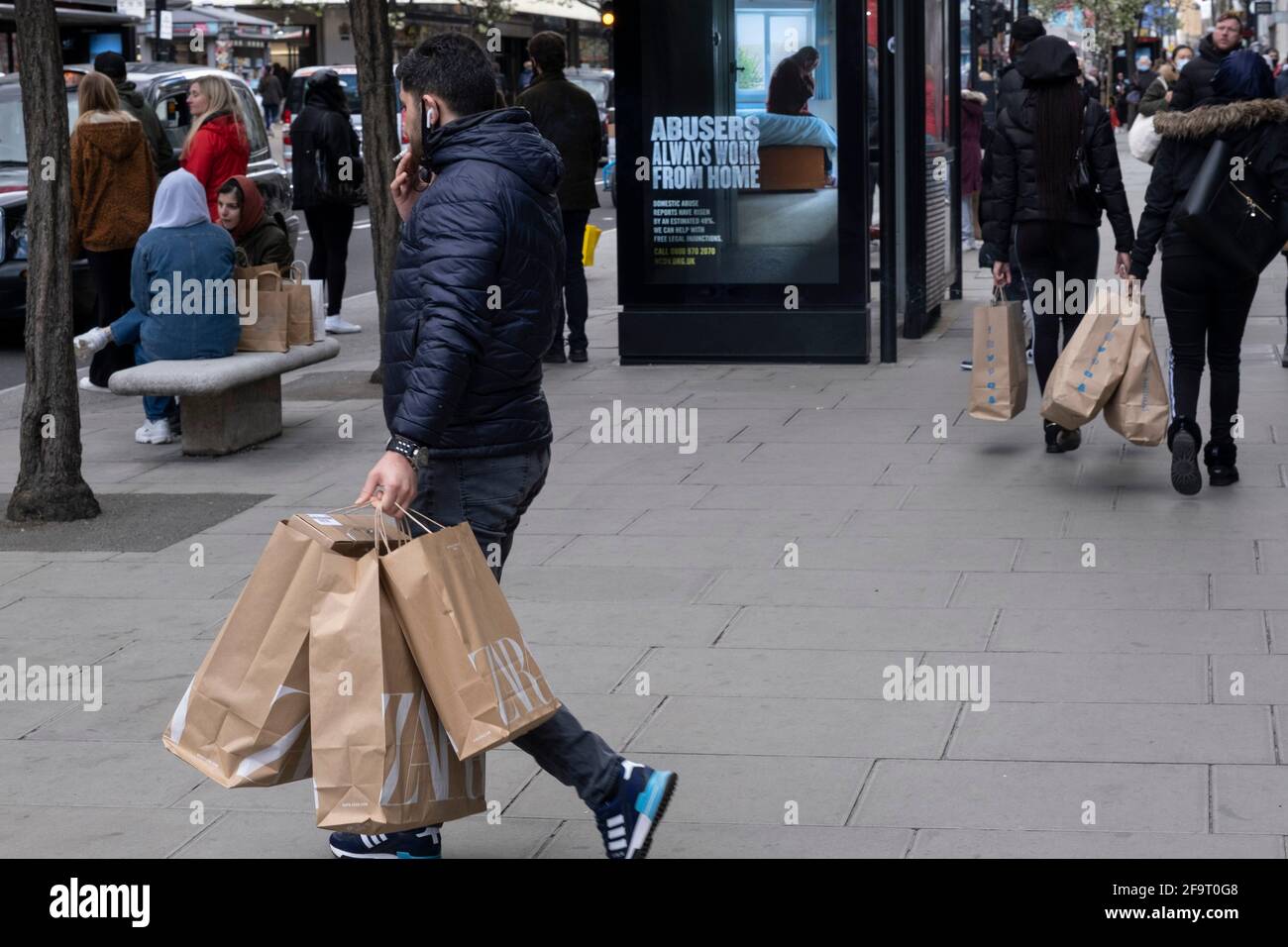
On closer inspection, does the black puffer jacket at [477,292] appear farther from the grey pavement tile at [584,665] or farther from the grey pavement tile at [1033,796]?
the grey pavement tile at [584,665]

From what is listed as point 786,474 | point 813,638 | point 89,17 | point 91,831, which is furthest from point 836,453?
point 89,17

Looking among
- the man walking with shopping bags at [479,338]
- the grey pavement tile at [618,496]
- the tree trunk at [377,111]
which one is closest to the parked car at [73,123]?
the tree trunk at [377,111]

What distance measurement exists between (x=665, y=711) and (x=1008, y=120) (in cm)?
426

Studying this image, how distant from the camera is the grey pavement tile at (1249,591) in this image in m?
5.86

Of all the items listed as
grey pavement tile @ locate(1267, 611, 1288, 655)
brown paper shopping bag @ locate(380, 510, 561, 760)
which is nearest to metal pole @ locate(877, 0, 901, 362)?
grey pavement tile @ locate(1267, 611, 1288, 655)

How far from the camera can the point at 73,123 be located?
14.0 m

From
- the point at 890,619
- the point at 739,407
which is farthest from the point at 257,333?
the point at 890,619

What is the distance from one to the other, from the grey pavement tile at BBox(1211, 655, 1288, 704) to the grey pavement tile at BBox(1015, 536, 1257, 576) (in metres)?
1.03

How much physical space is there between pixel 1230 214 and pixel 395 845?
15.5ft

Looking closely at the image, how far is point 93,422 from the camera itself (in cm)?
1032

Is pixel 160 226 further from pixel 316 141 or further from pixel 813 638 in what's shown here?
pixel 813 638

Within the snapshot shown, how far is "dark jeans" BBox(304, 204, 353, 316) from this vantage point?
13016 mm

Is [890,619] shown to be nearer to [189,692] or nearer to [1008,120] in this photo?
[189,692]
